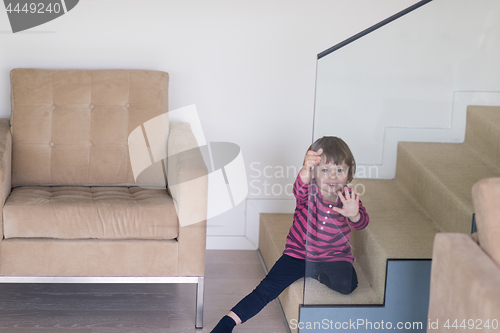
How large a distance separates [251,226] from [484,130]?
1.53 meters

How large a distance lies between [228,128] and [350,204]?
1.25 metres

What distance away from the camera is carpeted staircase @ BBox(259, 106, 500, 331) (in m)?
1.76

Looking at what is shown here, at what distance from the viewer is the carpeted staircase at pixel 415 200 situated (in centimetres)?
176

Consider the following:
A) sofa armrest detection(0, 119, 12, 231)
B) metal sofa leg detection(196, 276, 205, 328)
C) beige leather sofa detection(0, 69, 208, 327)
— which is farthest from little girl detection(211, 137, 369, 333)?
sofa armrest detection(0, 119, 12, 231)

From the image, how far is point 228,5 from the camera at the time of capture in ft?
9.16

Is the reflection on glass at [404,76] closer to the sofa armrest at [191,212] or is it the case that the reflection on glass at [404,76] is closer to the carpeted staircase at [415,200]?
the carpeted staircase at [415,200]

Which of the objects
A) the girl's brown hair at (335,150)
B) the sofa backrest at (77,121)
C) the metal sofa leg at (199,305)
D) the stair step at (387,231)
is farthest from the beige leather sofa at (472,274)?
the sofa backrest at (77,121)

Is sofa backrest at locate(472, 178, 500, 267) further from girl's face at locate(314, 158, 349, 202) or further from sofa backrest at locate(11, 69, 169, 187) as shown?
sofa backrest at locate(11, 69, 169, 187)

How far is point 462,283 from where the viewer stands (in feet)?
4.14

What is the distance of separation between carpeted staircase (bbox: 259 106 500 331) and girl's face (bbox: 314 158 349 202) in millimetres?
64

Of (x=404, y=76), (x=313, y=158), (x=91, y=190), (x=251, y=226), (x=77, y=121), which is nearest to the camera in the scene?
(x=404, y=76)

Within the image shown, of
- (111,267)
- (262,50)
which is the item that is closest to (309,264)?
(111,267)

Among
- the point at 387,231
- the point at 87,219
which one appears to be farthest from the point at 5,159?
the point at 387,231

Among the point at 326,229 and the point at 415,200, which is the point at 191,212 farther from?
the point at 415,200
